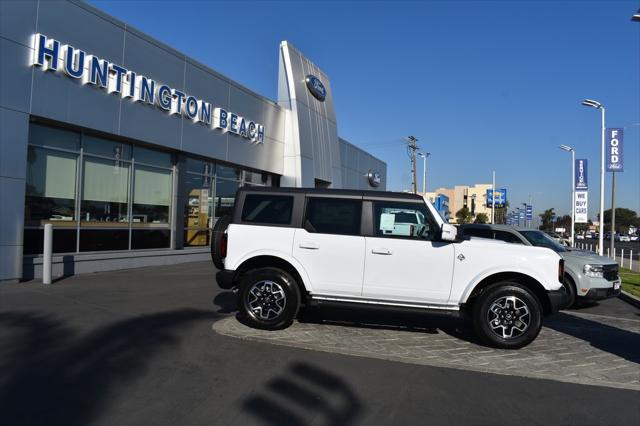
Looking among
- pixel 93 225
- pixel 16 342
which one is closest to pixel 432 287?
pixel 16 342

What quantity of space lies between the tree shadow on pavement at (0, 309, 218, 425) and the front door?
2.75 m

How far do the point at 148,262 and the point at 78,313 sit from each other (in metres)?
6.85

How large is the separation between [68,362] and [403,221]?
4.33 meters

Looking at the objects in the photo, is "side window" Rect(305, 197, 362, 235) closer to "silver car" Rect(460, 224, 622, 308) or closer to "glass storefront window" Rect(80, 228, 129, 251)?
"silver car" Rect(460, 224, 622, 308)

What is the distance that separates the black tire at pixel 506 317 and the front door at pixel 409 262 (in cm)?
51

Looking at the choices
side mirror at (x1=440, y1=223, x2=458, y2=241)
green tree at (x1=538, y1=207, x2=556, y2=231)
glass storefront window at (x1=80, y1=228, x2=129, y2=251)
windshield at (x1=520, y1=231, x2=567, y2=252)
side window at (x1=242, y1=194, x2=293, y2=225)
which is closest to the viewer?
side mirror at (x1=440, y1=223, x2=458, y2=241)

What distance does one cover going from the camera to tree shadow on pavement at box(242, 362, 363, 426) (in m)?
3.85

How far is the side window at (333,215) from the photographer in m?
6.46

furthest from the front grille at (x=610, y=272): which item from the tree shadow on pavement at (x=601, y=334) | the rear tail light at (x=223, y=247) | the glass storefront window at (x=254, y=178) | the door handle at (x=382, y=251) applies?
the glass storefront window at (x=254, y=178)

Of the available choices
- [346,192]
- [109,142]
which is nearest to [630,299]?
[346,192]

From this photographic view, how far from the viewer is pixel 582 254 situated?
32.1ft

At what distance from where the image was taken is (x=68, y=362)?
16.1 feet

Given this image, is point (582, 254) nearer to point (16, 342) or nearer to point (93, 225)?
point (16, 342)

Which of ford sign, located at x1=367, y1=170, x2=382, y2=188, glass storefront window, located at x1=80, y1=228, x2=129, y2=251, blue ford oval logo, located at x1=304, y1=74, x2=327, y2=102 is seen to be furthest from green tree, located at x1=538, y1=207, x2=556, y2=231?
glass storefront window, located at x1=80, y1=228, x2=129, y2=251
